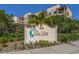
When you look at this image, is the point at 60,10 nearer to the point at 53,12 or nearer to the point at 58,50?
the point at 53,12

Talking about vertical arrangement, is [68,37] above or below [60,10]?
below

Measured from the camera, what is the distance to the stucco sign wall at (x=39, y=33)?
8.53 m

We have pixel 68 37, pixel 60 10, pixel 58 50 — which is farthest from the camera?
pixel 68 37

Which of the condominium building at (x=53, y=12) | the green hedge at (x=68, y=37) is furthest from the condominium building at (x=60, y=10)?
the green hedge at (x=68, y=37)

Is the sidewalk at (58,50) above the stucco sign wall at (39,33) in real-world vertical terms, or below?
below

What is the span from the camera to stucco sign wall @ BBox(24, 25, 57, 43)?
8.53 meters

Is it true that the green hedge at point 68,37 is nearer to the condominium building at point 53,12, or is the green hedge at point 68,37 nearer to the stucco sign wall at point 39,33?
the stucco sign wall at point 39,33

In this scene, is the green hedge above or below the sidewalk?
above

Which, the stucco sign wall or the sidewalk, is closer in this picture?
the sidewalk

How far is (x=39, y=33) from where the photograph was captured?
855cm

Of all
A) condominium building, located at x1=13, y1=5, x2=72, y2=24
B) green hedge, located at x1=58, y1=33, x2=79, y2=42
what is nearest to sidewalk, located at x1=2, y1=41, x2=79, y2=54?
green hedge, located at x1=58, y1=33, x2=79, y2=42

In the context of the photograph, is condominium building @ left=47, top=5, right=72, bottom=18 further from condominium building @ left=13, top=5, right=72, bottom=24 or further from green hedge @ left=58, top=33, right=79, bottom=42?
green hedge @ left=58, top=33, right=79, bottom=42

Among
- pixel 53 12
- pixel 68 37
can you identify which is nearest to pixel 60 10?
pixel 53 12

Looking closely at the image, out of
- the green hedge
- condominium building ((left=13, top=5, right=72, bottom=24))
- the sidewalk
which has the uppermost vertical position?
condominium building ((left=13, top=5, right=72, bottom=24))
